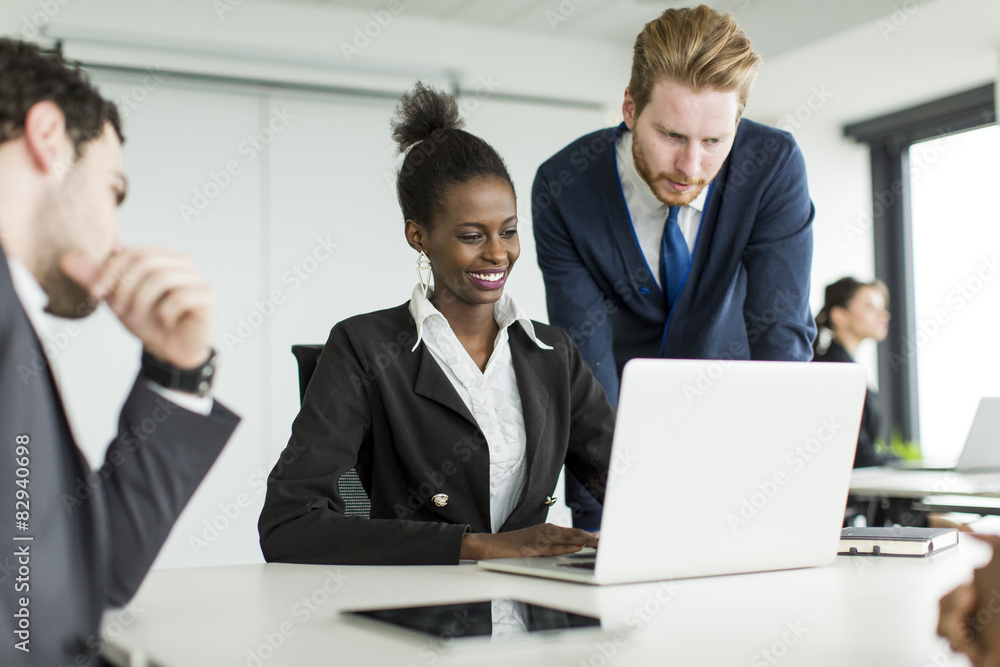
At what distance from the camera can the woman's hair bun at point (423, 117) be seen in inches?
79.8

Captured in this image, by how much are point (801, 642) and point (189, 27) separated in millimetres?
3742

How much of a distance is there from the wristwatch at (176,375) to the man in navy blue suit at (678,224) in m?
1.24

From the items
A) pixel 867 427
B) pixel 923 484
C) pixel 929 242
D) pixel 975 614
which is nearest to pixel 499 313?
pixel 975 614

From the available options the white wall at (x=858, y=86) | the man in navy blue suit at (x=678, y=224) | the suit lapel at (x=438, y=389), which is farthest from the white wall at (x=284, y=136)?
the suit lapel at (x=438, y=389)

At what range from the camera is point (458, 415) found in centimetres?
169

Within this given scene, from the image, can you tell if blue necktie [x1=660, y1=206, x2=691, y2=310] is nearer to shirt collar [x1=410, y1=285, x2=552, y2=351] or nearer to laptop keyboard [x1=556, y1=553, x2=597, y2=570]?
shirt collar [x1=410, y1=285, x2=552, y2=351]

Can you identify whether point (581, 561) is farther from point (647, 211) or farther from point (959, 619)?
point (647, 211)

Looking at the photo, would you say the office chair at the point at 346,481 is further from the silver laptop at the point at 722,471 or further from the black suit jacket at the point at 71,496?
the black suit jacket at the point at 71,496

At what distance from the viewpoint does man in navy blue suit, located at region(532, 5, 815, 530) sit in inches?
74.2

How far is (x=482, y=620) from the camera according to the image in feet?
2.99

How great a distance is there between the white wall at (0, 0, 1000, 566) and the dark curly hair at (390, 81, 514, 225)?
2.25 meters

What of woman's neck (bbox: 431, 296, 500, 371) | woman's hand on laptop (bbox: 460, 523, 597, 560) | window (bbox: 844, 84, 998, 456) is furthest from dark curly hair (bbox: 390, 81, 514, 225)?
window (bbox: 844, 84, 998, 456)

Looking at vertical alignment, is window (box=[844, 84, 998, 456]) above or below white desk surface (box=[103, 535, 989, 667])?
above

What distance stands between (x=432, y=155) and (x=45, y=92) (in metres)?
1.11
